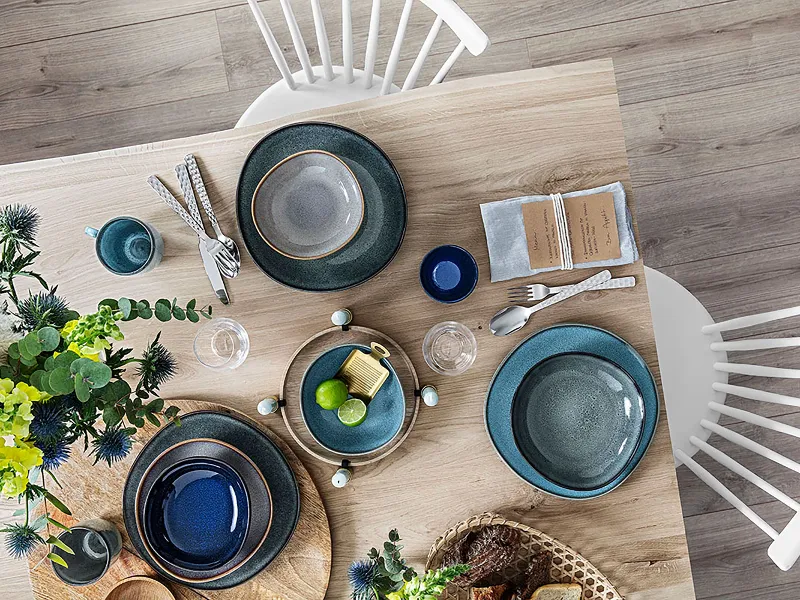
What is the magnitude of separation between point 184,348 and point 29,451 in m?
0.35

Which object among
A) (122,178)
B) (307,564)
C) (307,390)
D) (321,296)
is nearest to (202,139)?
(122,178)

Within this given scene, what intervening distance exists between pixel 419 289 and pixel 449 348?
11cm

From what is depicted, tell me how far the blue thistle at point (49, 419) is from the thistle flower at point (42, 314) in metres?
0.10

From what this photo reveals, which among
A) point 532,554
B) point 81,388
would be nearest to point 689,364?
point 532,554

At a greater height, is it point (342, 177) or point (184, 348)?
point (342, 177)

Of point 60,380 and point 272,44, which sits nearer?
point 60,380

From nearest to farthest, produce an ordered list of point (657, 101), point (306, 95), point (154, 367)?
point (154, 367), point (306, 95), point (657, 101)

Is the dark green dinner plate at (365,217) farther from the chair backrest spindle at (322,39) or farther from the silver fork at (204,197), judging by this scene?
the chair backrest spindle at (322,39)

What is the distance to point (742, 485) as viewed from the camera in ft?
5.61

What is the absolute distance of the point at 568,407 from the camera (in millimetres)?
1011

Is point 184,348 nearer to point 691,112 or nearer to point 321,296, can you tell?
point 321,296

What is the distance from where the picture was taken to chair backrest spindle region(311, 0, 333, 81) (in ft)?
3.72

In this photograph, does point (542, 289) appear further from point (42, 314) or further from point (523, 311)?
point (42, 314)

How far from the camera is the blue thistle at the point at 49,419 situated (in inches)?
29.0
